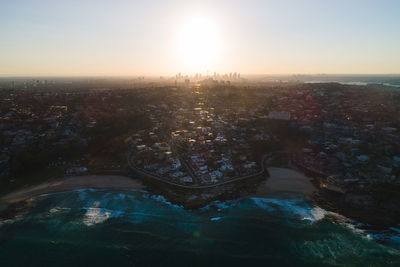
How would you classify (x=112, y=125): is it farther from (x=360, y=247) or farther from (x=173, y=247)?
(x=360, y=247)

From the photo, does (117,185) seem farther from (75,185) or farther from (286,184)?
(286,184)

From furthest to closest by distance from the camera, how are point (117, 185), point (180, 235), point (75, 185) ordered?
point (117, 185)
point (75, 185)
point (180, 235)

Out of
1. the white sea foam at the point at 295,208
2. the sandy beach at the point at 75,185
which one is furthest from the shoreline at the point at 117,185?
the white sea foam at the point at 295,208

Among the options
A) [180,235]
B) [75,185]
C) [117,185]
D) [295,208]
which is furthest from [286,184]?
[75,185]

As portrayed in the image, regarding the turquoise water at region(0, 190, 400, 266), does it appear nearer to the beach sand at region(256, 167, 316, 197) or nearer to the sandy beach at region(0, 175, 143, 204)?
the beach sand at region(256, 167, 316, 197)

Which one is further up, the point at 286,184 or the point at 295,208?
the point at 286,184

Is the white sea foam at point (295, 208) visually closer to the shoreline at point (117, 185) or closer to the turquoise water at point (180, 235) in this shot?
the turquoise water at point (180, 235)

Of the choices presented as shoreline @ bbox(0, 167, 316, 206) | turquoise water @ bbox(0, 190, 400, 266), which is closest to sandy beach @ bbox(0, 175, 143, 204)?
shoreline @ bbox(0, 167, 316, 206)

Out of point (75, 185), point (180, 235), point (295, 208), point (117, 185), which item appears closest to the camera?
point (180, 235)
